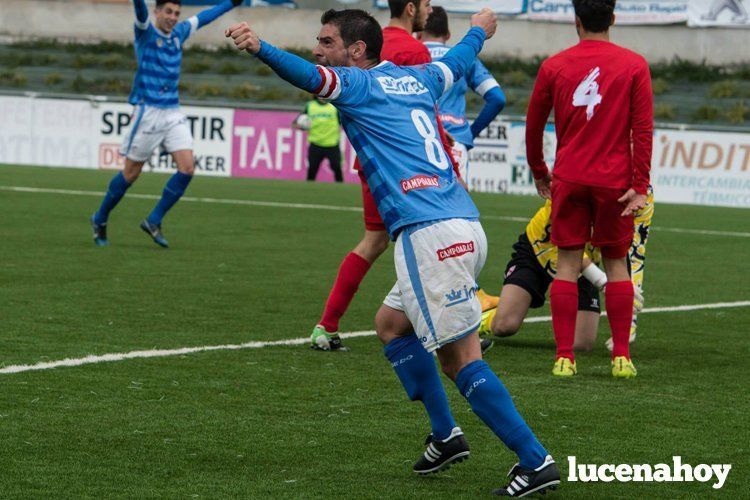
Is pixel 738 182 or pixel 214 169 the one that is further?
pixel 214 169

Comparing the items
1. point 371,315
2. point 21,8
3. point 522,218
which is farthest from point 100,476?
point 21,8

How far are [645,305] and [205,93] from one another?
22.4m

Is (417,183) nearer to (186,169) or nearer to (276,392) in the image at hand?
(276,392)

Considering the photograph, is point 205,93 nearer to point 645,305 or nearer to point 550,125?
point 550,125

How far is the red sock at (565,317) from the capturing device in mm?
6953

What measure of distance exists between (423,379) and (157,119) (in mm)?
8224

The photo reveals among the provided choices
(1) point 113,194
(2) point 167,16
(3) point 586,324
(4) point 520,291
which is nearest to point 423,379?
(4) point 520,291

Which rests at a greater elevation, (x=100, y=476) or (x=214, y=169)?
(x=100, y=476)

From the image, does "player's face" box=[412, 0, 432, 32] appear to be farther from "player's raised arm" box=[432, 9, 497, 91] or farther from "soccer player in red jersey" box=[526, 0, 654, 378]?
"player's raised arm" box=[432, 9, 497, 91]

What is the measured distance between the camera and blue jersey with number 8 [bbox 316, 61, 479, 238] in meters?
4.80

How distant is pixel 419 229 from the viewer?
477 cm

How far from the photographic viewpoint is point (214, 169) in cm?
2495

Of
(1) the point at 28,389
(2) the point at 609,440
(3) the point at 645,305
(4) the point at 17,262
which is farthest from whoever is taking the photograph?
(4) the point at 17,262

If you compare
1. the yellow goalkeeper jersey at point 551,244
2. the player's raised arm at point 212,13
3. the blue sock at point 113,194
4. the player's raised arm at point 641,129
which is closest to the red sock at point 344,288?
the yellow goalkeeper jersey at point 551,244
